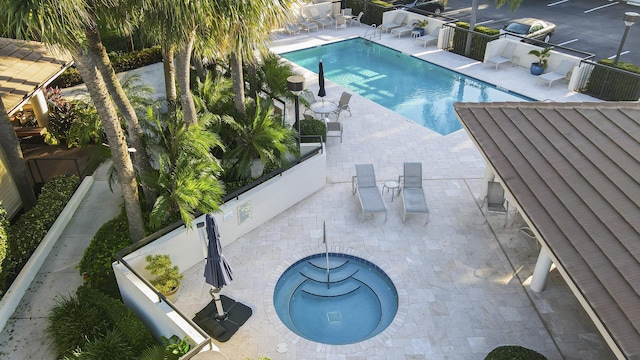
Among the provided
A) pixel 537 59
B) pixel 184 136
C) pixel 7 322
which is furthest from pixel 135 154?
pixel 537 59

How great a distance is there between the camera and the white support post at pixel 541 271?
34.1ft

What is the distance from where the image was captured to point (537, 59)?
22359 mm

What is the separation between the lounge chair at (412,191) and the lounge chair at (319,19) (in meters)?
18.4

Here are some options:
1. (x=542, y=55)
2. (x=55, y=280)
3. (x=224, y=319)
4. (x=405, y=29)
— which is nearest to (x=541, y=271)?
(x=224, y=319)

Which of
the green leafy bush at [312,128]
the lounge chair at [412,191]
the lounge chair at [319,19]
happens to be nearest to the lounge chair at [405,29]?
the lounge chair at [319,19]

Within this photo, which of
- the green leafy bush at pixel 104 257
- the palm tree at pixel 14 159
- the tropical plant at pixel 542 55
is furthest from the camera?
the tropical plant at pixel 542 55

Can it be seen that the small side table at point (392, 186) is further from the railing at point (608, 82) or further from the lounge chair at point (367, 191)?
the railing at point (608, 82)

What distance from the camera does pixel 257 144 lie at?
12.5 metres

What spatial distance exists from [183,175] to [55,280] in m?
4.07

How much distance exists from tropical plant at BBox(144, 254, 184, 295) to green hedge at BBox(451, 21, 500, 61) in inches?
762

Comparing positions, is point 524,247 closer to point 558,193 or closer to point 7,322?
point 558,193

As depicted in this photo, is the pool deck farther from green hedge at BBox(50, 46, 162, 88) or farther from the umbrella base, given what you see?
green hedge at BBox(50, 46, 162, 88)

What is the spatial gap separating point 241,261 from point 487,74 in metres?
16.3

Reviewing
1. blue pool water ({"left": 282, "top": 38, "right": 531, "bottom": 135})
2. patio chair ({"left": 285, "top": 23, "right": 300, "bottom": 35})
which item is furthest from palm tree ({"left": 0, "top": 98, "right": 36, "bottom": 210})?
patio chair ({"left": 285, "top": 23, "right": 300, "bottom": 35})
